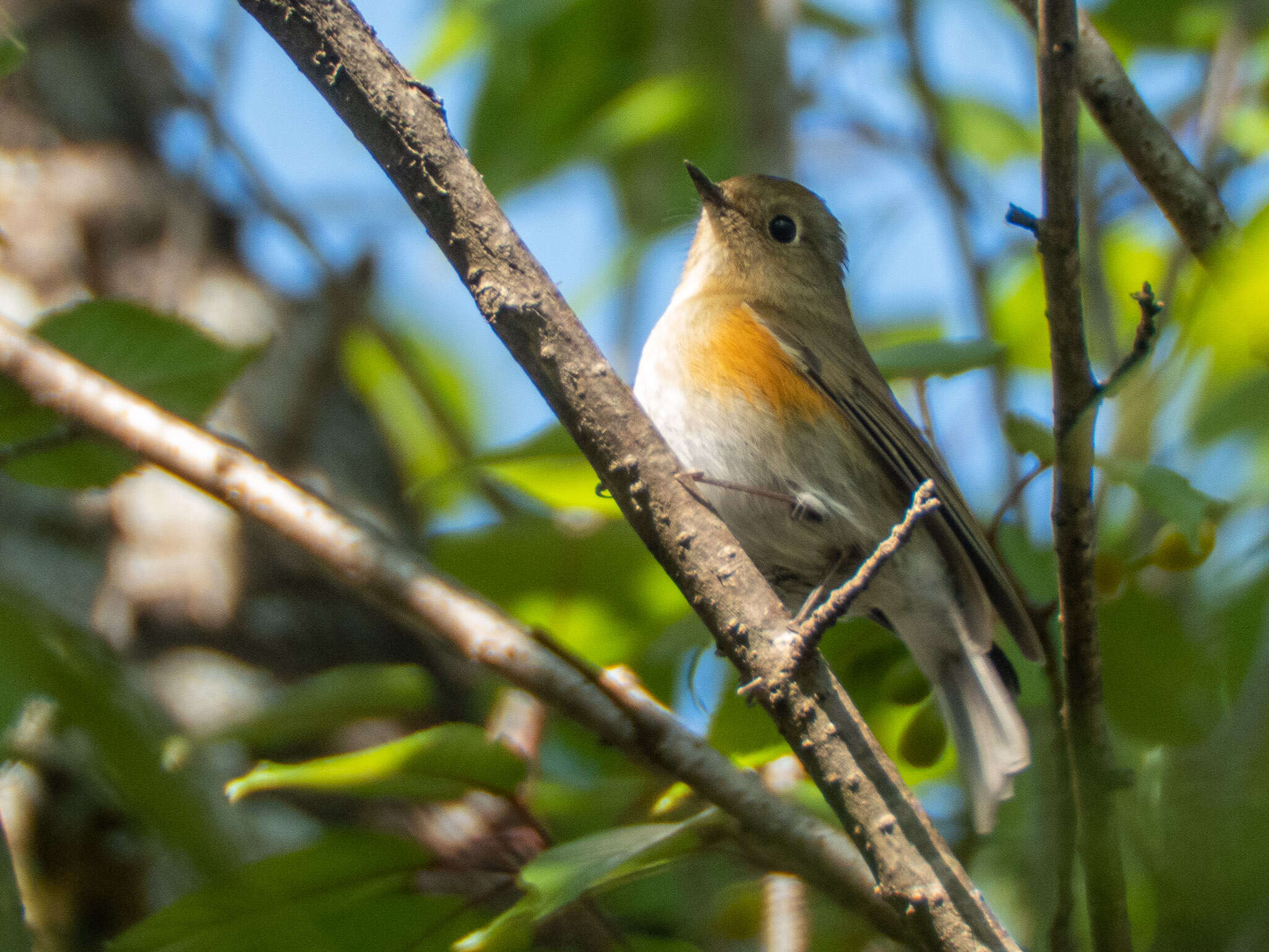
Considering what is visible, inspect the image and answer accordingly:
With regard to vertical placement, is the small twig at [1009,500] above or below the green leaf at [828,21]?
below

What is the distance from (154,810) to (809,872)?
52.1 inches

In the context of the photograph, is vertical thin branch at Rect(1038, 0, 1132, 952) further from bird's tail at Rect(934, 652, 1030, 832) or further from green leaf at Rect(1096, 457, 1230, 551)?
bird's tail at Rect(934, 652, 1030, 832)

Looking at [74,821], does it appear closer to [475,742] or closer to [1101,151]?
[475,742]

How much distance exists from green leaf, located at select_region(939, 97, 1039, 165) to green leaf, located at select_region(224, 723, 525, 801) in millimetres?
3918

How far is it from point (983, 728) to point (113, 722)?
7.45 ft

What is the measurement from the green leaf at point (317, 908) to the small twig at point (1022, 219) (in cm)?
141

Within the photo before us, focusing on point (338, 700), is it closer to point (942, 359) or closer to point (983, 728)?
point (942, 359)

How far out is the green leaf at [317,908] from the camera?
1.77 meters

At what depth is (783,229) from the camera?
396 cm

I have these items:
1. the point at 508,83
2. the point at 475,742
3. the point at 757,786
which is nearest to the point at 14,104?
the point at 508,83

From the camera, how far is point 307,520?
2.04 m

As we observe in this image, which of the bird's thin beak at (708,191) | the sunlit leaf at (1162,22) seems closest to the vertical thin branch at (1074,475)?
the bird's thin beak at (708,191)

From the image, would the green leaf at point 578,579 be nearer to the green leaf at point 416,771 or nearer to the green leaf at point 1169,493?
the green leaf at point 416,771

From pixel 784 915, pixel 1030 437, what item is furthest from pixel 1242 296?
pixel 784 915
